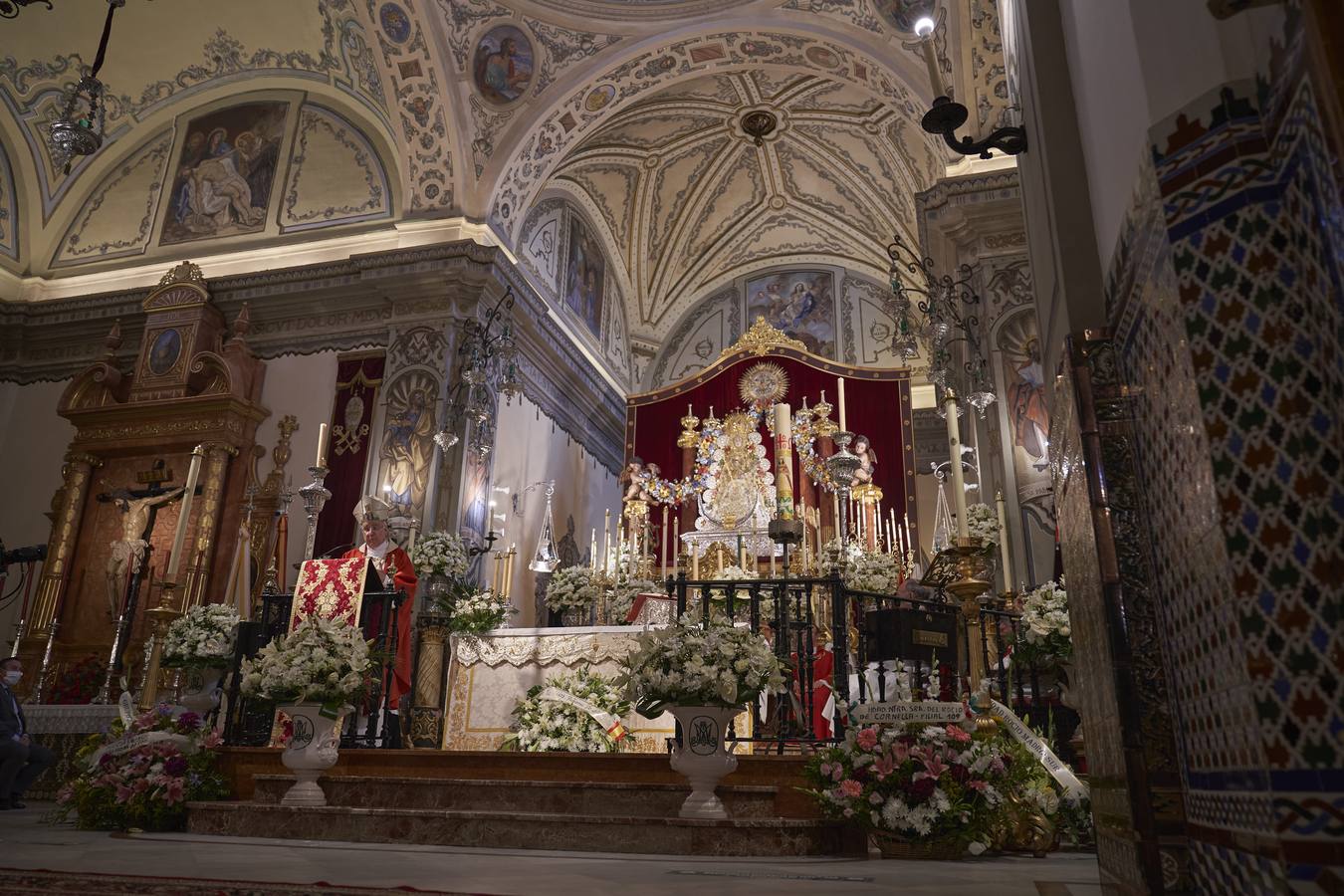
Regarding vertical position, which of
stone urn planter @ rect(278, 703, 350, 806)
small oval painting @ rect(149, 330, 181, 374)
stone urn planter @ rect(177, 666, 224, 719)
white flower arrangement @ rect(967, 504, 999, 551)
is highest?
small oval painting @ rect(149, 330, 181, 374)

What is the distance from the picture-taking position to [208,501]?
37.0 ft

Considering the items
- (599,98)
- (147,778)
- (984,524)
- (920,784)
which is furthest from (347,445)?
(920,784)

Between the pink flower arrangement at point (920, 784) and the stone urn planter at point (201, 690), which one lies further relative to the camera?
the stone urn planter at point (201, 690)

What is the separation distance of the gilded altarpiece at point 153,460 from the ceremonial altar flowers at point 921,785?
29.9 feet

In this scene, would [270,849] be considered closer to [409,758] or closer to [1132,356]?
[409,758]

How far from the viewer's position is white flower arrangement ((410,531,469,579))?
9188mm

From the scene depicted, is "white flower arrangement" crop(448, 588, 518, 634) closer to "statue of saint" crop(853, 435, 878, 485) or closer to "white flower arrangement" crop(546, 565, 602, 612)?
"white flower arrangement" crop(546, 565, 602, 612)

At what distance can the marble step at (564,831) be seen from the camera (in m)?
4.15

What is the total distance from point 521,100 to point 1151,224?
38.4 feet

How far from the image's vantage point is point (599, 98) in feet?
41.9

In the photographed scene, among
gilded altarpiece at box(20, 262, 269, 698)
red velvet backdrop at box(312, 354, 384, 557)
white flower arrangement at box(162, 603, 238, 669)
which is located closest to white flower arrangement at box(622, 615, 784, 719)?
white flower arrangement at box(162, 603, 238, 669)

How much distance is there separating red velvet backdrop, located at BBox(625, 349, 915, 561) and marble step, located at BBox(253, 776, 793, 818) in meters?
8.33

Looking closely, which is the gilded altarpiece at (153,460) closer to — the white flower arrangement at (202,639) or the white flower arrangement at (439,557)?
the white flower arrangement at (439,557)

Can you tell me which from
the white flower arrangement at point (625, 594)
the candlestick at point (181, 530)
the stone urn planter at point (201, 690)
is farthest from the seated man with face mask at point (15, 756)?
the white flower arrangement at point (625, 594)
